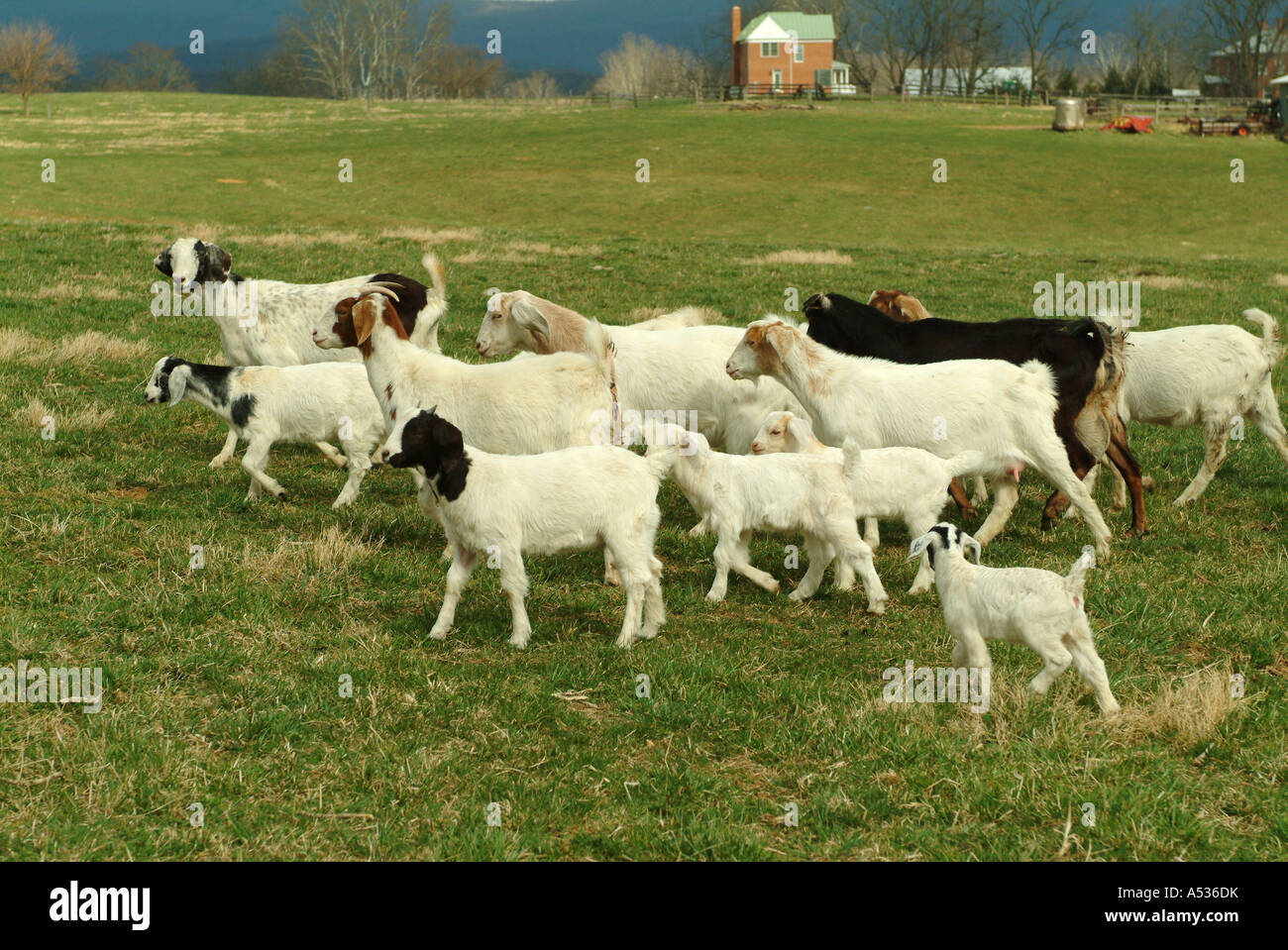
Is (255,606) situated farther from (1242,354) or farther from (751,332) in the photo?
(1242,354)

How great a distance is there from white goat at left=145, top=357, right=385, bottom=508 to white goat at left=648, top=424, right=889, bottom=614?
269 cm

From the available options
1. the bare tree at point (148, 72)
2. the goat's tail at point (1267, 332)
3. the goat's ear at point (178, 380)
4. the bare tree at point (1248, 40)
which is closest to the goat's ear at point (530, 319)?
the goat's ear at point (178, 380)

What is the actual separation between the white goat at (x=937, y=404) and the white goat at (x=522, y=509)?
2.26 m

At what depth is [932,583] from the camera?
24.1 ft

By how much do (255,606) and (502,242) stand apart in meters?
17.7

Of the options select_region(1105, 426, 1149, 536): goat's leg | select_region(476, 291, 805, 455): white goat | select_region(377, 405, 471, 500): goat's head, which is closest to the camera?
select_region(377, 405, 471, 500): goat's head

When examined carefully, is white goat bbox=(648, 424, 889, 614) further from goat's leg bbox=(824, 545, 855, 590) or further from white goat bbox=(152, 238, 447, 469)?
white goat bbox=(152, 238, 447, 469)

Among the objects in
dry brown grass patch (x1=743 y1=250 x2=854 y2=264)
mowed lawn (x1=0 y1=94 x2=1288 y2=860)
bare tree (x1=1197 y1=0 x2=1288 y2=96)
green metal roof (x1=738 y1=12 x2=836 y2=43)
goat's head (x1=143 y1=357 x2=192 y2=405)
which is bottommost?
mowed lawn (x1=0 y1=94 x2=1288 y2=860)

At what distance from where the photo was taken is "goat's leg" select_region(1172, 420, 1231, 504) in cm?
919

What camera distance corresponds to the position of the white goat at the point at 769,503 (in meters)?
6.96

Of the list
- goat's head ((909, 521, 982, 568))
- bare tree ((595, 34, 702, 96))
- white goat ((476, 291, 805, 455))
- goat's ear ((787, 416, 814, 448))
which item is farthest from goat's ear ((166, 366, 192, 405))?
bare tree ((595, 34, 702, 96))

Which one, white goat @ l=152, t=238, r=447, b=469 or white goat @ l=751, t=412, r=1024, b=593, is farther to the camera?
white goat @ l=152, t=238, r=447, b=469

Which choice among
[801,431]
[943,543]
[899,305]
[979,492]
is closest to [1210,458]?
[979,492]

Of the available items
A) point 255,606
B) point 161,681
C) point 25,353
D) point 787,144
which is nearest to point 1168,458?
point 255,606
